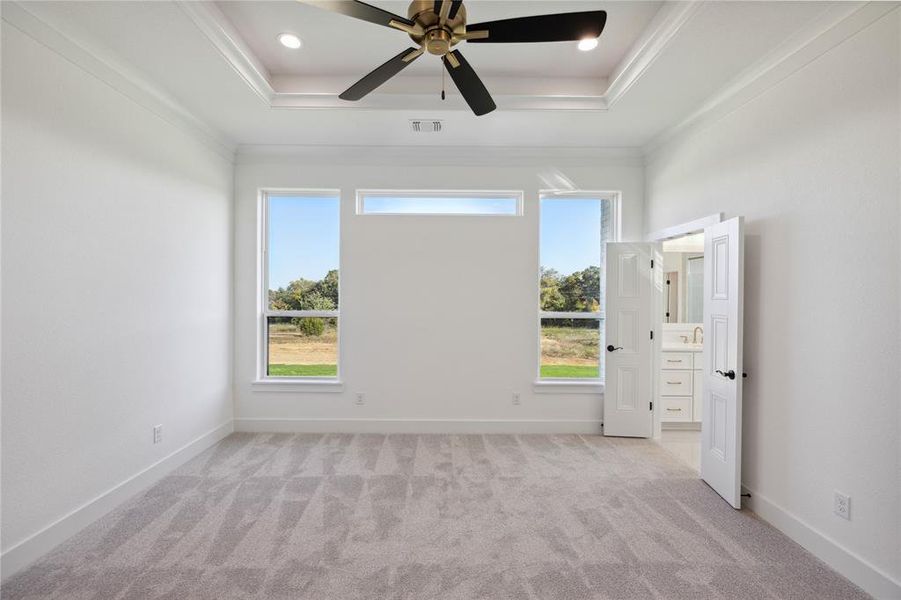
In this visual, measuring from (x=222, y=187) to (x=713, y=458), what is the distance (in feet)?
15.8

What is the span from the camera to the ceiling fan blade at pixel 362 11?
1484 mm

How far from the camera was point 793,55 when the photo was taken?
225 cm

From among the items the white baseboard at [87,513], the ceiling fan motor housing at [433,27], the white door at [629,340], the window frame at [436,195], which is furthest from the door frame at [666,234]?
the white baseboard at [87,513]

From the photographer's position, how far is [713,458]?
2.85 metres

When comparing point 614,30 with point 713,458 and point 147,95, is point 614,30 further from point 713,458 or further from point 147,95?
point 147,95

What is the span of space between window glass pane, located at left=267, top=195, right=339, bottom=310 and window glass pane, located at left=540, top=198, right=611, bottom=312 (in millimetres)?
2279

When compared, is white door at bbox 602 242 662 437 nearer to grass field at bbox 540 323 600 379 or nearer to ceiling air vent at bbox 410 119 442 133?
grass field at bbox 540 323 600 379

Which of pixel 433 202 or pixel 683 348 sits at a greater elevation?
pixel 433 202

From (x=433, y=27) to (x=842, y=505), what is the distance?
120 inches

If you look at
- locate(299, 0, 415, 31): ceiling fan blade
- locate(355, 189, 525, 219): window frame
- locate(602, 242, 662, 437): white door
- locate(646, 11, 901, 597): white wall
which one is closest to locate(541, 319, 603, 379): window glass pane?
locate(602, 242, 662, 437): white door

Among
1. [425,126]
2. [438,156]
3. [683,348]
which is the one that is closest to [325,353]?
[438,156]

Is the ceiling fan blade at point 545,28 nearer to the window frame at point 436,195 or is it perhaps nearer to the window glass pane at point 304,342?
the window frame at point 436,195

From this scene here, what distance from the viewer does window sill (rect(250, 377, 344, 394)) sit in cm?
400

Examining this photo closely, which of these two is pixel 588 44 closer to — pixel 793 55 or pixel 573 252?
pixel 793 55
